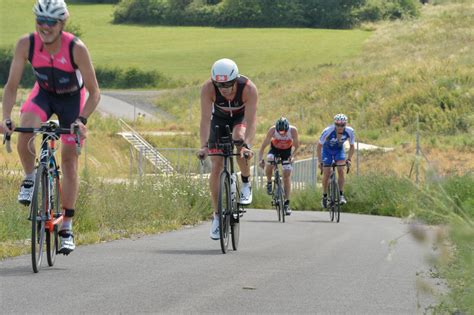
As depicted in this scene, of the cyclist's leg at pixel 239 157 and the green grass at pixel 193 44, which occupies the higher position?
the cyclist's leg at pixel 239 157

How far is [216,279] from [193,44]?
10351 cm

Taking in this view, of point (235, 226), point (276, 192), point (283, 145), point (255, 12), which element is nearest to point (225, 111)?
point (235, 226)

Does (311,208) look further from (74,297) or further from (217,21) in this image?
(217,21)

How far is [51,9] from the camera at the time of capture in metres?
10.3

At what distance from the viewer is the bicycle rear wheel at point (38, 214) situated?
10266 mm

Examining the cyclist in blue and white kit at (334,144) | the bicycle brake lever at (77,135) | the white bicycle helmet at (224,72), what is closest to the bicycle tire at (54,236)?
the bicycle brake lever at (77,135)

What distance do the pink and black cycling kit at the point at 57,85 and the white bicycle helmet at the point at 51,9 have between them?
0.23 metres

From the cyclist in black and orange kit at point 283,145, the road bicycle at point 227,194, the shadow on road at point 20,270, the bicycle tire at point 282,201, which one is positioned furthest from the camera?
the cyclist in black and orange kit at point 283,145

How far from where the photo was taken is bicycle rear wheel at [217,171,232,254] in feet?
42.5

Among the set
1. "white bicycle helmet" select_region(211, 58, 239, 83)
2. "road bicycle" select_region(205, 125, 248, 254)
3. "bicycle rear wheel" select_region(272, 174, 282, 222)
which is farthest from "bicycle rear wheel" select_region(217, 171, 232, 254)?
→ "bicycle rear wheel" select_region(272, 174, 282, 222)

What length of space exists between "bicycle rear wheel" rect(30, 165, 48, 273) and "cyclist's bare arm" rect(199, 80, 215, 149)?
9.88 feet

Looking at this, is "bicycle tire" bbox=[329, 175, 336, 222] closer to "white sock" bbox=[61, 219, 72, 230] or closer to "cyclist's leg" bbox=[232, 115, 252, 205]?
"cyclist's leg" bbox=[232, 115, 252, 205]

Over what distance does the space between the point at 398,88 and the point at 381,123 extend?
6.31 meters

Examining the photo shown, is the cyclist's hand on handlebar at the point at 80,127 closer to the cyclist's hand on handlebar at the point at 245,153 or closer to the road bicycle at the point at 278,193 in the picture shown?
the cyclist's hand on handlebar at the point at 245,153
